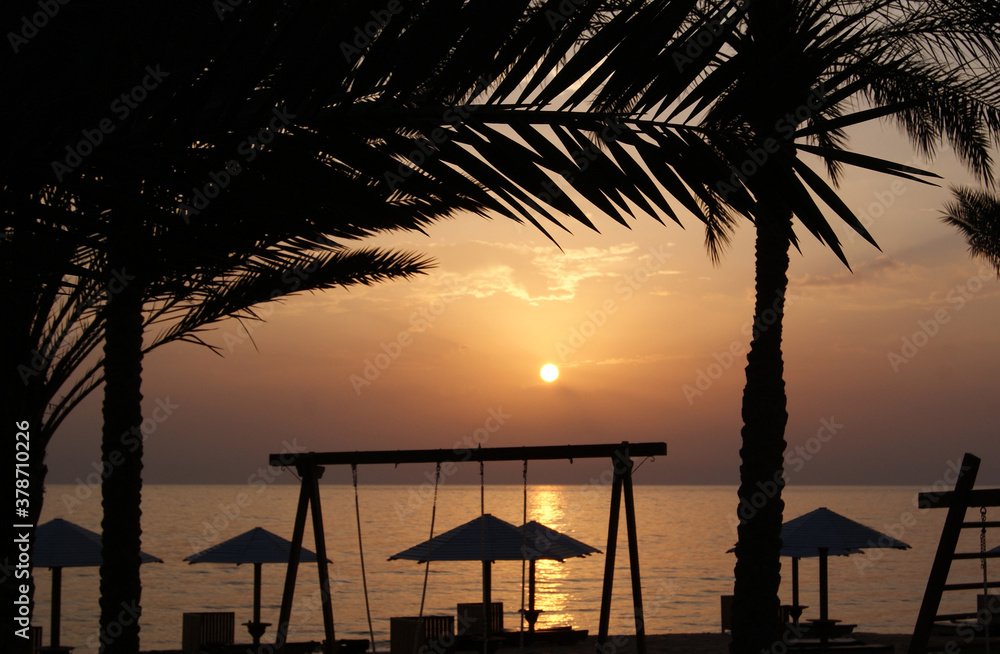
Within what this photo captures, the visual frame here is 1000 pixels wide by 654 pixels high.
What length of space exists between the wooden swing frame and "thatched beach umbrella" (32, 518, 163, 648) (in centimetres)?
967

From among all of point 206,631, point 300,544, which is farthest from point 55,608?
point 300,544

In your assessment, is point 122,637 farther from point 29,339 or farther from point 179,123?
point 179,123

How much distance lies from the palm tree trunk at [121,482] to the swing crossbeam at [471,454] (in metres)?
1.64

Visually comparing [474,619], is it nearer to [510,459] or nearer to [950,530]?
[510,459]

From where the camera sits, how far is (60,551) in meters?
19.3

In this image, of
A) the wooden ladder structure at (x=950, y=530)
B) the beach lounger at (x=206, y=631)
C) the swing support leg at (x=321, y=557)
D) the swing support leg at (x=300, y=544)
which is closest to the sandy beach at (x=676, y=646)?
the beach lounger at (x=206, y=631)

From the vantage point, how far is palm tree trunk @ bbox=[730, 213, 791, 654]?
12.1m

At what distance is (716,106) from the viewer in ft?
6.73

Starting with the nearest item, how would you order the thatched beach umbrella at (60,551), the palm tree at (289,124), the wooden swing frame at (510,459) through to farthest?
the palm tree at (289,124) → the wooden swing frame at (510,459) → the thatched beach umbrella at (60,551)

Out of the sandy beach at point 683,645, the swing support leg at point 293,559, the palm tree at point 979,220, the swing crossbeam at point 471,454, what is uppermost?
the palm tree at point 979,220

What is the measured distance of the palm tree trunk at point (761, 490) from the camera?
1208 cm

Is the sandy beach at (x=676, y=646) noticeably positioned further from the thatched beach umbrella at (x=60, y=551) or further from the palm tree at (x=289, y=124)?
the palm tree at (x=289, y=124)

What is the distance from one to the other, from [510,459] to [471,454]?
0.42 m

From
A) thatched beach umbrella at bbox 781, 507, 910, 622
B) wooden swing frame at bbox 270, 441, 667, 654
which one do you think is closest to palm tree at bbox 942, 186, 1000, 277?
thatched beach umbrella at bbox 781, 507, 910, 622
